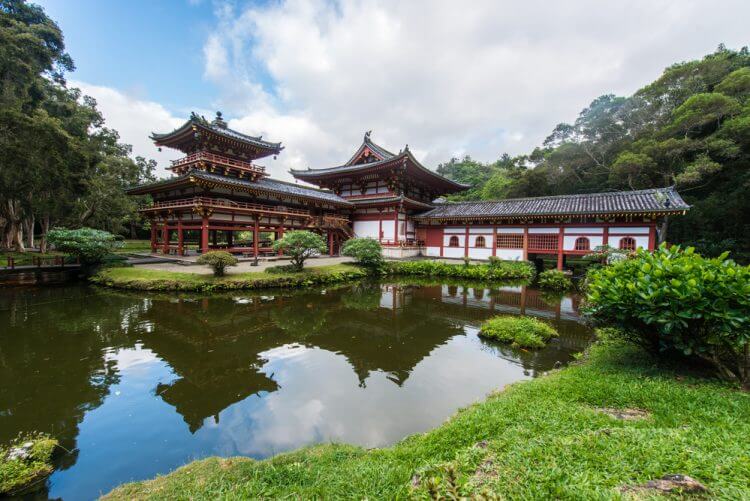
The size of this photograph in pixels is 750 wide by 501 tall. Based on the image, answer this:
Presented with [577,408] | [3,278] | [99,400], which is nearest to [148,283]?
[3,278]

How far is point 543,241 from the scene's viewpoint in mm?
20156

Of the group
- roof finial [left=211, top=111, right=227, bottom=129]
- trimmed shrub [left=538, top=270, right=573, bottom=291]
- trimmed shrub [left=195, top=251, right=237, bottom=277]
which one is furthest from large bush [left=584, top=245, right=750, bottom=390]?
roof finial [left=211, top=111, right=227, bottom=129]

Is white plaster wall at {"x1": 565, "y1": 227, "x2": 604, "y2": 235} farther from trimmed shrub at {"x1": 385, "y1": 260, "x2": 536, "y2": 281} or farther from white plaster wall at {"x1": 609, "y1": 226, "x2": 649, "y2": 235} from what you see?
trimmed shrub at {"x1": 385, "y1": 260, "x2": 536, "y2": 281}

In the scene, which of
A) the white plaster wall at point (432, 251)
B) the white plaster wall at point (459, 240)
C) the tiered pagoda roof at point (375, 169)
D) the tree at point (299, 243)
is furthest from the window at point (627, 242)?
the tree at point (299, 243)

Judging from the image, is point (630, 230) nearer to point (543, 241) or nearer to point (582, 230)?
point (582, 230)

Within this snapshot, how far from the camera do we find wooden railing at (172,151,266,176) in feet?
64.8

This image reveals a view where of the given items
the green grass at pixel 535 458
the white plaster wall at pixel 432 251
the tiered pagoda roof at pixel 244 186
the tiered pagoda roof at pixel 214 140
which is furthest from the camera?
the white plaster wall at pixel 432 251

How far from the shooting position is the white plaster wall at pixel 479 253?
72.6 ft

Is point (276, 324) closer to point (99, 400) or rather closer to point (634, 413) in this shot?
point (99, 400)

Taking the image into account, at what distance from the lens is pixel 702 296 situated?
398 cm

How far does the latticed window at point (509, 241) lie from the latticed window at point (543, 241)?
2.28ft

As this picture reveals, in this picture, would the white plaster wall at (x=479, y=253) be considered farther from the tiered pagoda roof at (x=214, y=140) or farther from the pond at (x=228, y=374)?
the tiered pagoda roof at (x=214, y=140)

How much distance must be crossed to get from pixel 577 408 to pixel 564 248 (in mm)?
18649

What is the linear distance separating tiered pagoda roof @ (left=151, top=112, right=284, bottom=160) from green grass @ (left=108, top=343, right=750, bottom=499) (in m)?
21.1
